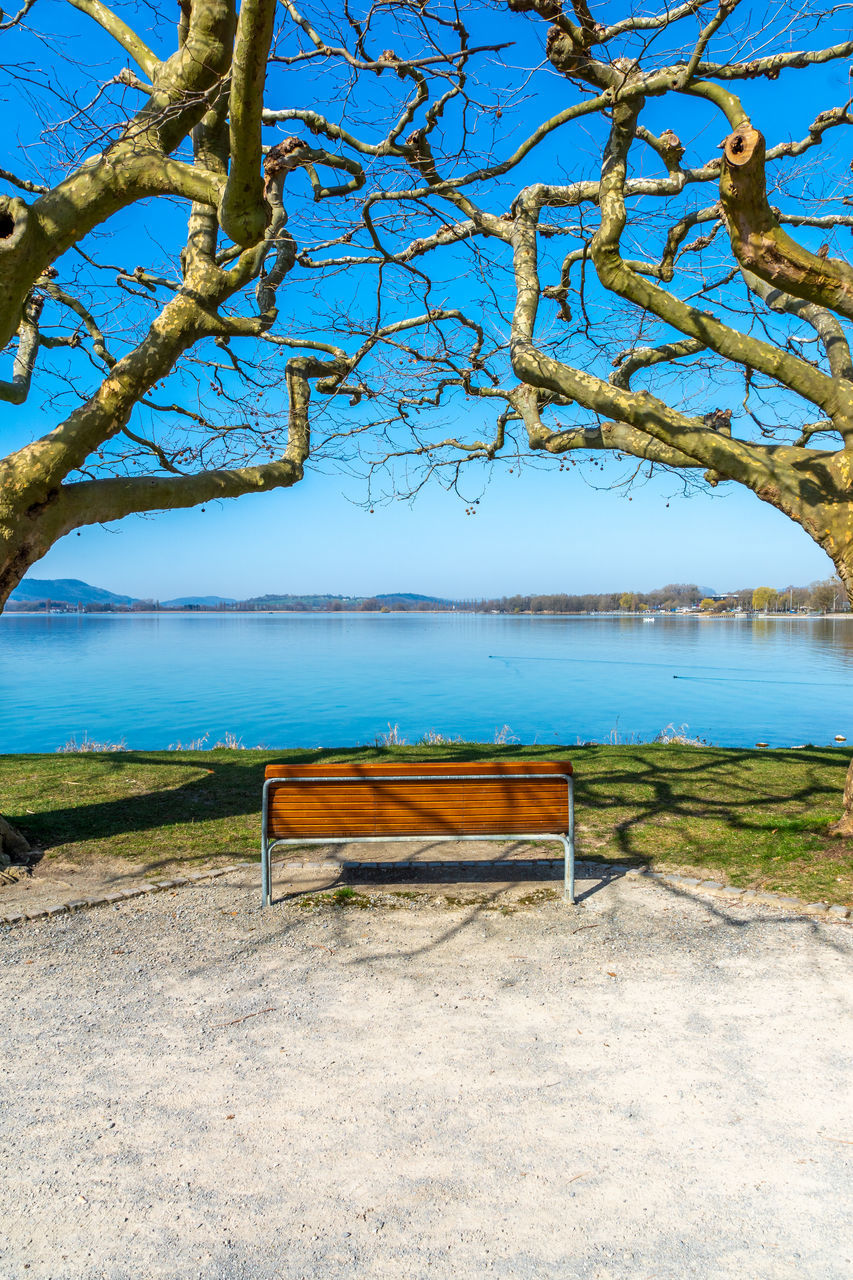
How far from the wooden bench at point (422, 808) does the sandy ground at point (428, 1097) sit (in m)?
0.56

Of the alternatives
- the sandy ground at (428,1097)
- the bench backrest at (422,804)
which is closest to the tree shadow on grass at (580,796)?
the bench backrest at (422,804)

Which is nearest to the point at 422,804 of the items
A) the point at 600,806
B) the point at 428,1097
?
the point at 428,1097

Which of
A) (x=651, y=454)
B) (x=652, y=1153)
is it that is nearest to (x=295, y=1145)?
(x=652, y=1153)

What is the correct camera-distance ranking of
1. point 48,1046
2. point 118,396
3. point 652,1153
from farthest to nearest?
1. point 118,396
2. point 48,1046
3. point 652,1153

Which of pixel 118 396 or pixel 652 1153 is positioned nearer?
pixel 652 1153

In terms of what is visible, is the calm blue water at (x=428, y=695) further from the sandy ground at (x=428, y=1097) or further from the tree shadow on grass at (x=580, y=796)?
the sandy ground at (x=428, y=1097)

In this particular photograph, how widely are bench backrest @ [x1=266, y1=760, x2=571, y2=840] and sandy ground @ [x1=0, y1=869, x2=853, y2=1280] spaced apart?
606 millimetres

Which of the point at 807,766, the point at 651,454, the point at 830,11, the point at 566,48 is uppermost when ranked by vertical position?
the point at 830,11

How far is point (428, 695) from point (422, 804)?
2881 centimetres

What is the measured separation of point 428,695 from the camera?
112 ft

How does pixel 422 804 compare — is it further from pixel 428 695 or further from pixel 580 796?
pixel 428 695

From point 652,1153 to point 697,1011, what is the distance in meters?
1.16

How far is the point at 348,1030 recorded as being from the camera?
3.68 meters

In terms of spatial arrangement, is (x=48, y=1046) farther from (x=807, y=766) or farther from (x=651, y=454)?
(x=807, y=766)
